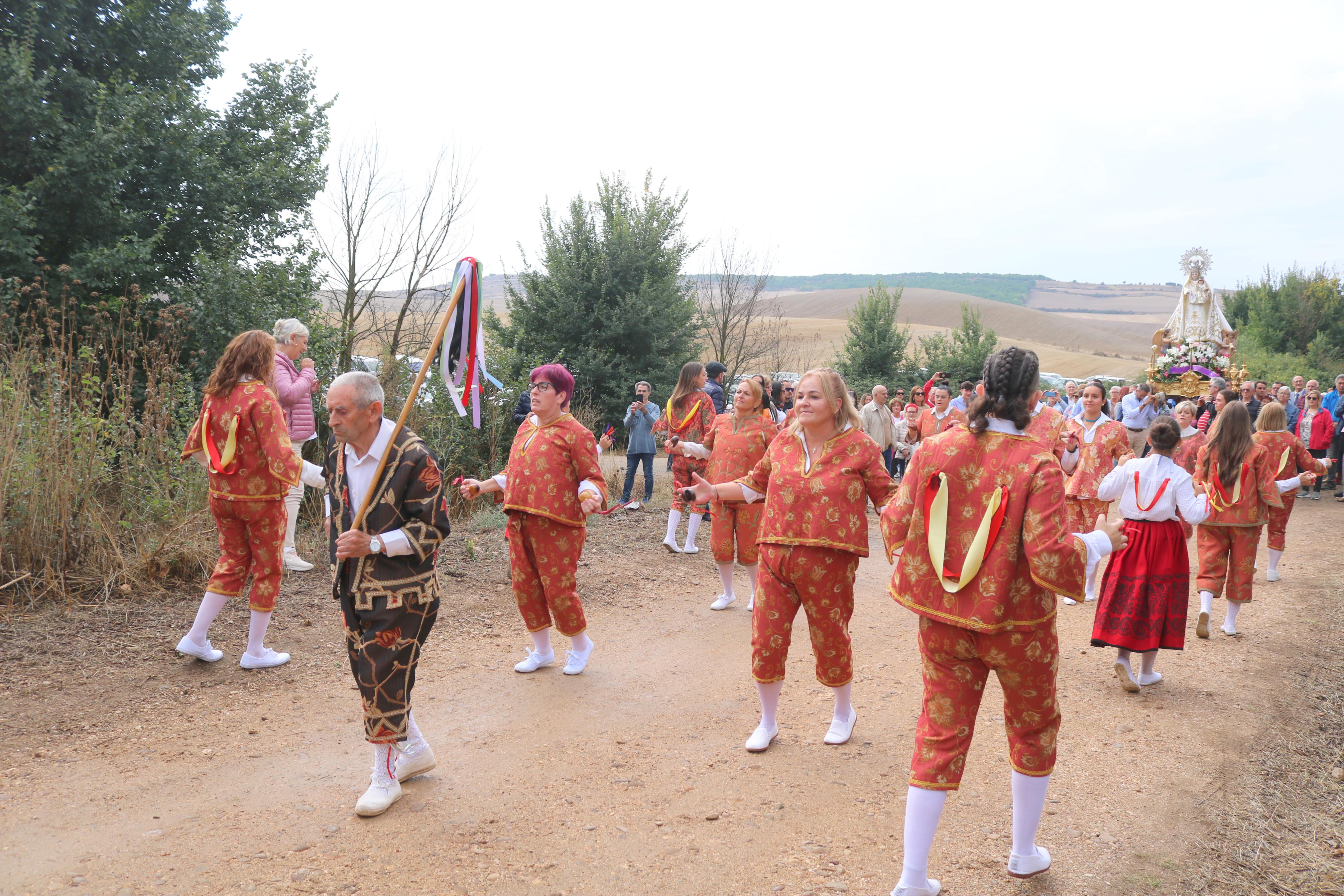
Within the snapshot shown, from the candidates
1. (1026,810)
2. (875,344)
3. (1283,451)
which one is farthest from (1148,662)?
(875,344)

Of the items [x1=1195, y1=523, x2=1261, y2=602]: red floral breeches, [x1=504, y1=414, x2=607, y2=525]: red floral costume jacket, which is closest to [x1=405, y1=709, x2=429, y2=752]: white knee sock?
[x1=504, y1=414, x2=607, y2=525]: red floral costume jacket

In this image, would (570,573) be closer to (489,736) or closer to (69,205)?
(489,736)

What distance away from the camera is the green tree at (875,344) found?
25141 mm

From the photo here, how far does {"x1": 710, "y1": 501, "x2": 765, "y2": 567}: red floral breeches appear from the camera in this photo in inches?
264

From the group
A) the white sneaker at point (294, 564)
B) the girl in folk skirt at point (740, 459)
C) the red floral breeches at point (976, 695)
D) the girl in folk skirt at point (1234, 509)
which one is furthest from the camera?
the white sneaker at point (294, 564)

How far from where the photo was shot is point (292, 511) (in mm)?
7254

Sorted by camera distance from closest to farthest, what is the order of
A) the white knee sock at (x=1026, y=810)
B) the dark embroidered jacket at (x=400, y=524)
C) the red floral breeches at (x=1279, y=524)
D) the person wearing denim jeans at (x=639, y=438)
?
the white knee sock at (x=1026, y=810) → the dark embroidered jacket at (x=400, y=524) → the red floral breeches at (x=1279, y=524) → the person wearing denim jeans at (x=639, y=438)

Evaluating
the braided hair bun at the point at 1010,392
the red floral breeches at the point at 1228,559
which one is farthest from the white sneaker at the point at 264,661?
the red floral breeches at the point at 1228,559

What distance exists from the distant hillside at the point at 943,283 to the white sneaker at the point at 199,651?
114389 millimetres

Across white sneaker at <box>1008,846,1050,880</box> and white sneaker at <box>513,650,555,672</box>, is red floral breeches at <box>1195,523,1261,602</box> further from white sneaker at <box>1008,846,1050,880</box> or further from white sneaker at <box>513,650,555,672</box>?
white sneaker at <box>513,650,555,672</box>

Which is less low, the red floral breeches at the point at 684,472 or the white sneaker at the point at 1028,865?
the red floral breeches at the point at 684,472

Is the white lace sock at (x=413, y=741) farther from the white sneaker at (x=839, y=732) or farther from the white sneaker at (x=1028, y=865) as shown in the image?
the white sneaker at (x=1028, y=865)

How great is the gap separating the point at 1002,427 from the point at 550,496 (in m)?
2.84

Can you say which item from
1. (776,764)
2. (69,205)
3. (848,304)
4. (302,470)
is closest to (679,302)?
(69,205)
